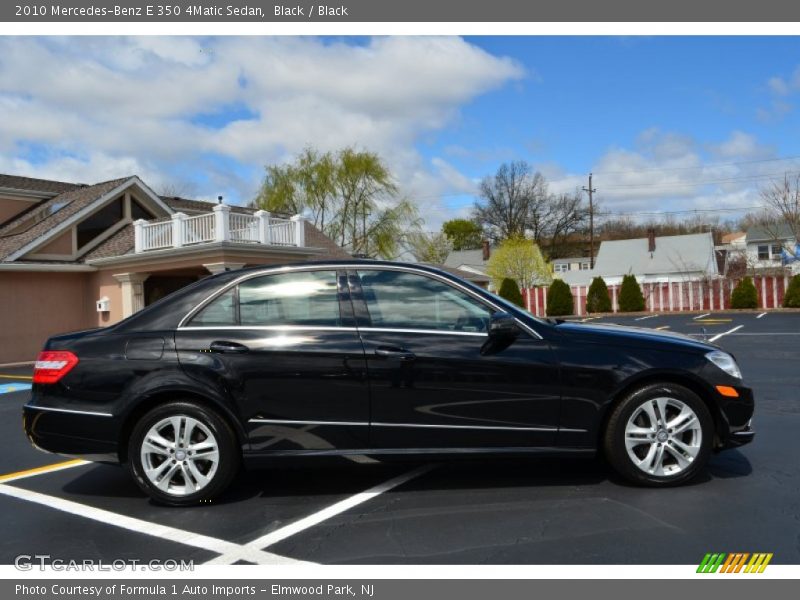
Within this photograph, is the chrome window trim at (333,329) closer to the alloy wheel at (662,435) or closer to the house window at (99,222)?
the alloy wheel at (662,435)

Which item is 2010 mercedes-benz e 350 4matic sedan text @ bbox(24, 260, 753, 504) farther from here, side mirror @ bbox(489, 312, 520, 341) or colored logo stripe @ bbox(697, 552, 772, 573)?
colored logo stripe @ bbox(697, 552, 772, 573)

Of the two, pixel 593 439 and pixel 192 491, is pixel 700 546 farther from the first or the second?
pixel 192 491

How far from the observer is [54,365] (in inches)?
179

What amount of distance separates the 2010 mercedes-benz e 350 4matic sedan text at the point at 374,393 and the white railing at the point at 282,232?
57.1ft

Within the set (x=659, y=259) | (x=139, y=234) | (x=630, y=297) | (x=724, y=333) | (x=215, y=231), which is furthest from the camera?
(x=659, y=259)

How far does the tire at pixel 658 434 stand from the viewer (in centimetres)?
442

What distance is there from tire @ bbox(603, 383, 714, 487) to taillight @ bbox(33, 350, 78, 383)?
145 inches

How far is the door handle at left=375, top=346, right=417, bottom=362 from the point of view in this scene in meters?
4.34

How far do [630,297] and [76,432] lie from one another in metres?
33.1

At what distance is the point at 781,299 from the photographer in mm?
Answer: 30922

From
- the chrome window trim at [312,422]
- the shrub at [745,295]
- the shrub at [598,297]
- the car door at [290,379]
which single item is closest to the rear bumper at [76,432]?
the car door at [290,379]

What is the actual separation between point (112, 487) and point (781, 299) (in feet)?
108

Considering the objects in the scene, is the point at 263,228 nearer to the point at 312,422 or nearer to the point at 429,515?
the point at 312,422

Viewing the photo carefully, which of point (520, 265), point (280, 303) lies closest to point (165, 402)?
point (280, 303)
